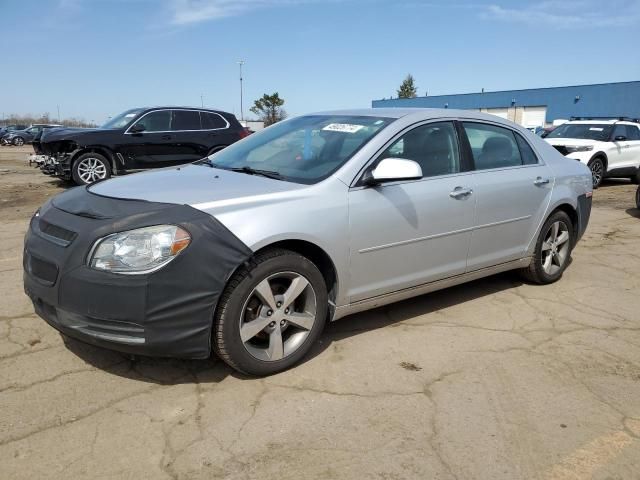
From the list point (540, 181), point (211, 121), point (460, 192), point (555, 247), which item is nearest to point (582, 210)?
point (555, 247)

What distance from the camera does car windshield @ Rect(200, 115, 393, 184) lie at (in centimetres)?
365

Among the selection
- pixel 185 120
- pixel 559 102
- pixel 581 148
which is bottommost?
pixel 581 148

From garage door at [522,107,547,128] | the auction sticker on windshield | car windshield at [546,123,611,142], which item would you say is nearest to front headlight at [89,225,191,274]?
the auction sticker on windshield

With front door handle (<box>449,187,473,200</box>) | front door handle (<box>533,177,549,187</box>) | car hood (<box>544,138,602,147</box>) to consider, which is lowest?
front door handle (<box>449,187,473,200</box>)

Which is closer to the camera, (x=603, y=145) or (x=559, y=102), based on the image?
(x=603, y=145)

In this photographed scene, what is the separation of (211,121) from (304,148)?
8.60 meters

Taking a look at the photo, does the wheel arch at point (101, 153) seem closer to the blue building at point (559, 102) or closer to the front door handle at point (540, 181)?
the front door handle at point (540, 181)

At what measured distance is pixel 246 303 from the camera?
120 inches

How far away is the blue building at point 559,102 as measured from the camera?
4038 centimetres

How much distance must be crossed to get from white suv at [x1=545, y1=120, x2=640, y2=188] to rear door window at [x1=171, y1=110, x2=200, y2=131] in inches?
324

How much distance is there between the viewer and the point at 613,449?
8.65 feet

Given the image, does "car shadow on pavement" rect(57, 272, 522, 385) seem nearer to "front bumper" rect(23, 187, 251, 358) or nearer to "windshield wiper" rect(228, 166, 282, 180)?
"front bumper" rect(23, 187, 251, 358)

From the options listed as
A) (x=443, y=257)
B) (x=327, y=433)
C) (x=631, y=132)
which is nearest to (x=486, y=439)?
(x=327, y=433)

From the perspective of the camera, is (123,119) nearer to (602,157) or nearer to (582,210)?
(582,210)
